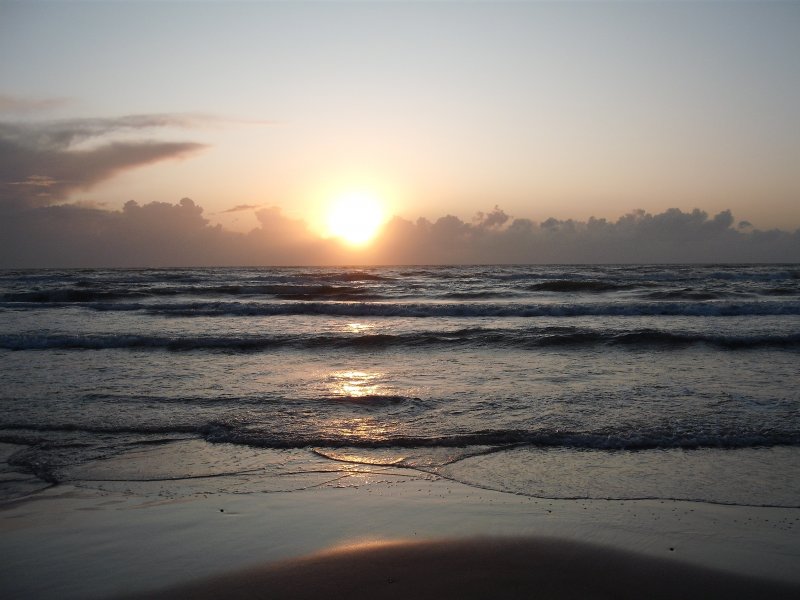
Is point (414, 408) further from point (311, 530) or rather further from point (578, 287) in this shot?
point (578, 287)

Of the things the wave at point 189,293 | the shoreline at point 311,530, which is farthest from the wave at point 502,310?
the shoreline at point 311,530

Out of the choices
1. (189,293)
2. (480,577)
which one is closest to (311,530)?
(480,577)

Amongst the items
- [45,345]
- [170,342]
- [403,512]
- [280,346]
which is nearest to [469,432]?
[403,512]

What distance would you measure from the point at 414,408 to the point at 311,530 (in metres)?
4.03

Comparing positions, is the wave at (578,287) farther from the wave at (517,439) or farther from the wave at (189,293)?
the wave at (517,439)

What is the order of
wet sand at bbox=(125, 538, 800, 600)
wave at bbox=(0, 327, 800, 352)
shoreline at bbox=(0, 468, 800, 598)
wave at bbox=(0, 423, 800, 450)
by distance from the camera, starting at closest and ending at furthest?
wet sand at bbox=(125, 538, 800, 600) → shoreline at bbox=(0, 468, 800, 598) → wave at bbox=(0, 423, 800, 450) → wave at bbox=(0, 327, 800, 352)

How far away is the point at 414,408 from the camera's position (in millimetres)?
8242

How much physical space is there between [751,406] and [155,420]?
8233 millimetres

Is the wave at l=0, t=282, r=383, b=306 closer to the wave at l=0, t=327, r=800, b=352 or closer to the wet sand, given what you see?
the wave at l=0, t=327, r=800, b=352

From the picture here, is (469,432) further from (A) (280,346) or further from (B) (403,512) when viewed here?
(A) (280,346)

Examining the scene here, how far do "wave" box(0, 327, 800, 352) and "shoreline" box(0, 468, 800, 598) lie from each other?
391 inches

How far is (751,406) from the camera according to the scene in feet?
26.3

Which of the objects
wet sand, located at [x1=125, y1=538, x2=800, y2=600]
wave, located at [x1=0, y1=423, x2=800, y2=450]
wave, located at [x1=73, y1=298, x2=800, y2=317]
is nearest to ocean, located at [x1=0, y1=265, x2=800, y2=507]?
wave, located at [x1=0, y1=423, x2=800, y2=450]

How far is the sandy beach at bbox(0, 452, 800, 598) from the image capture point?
11.6ft
